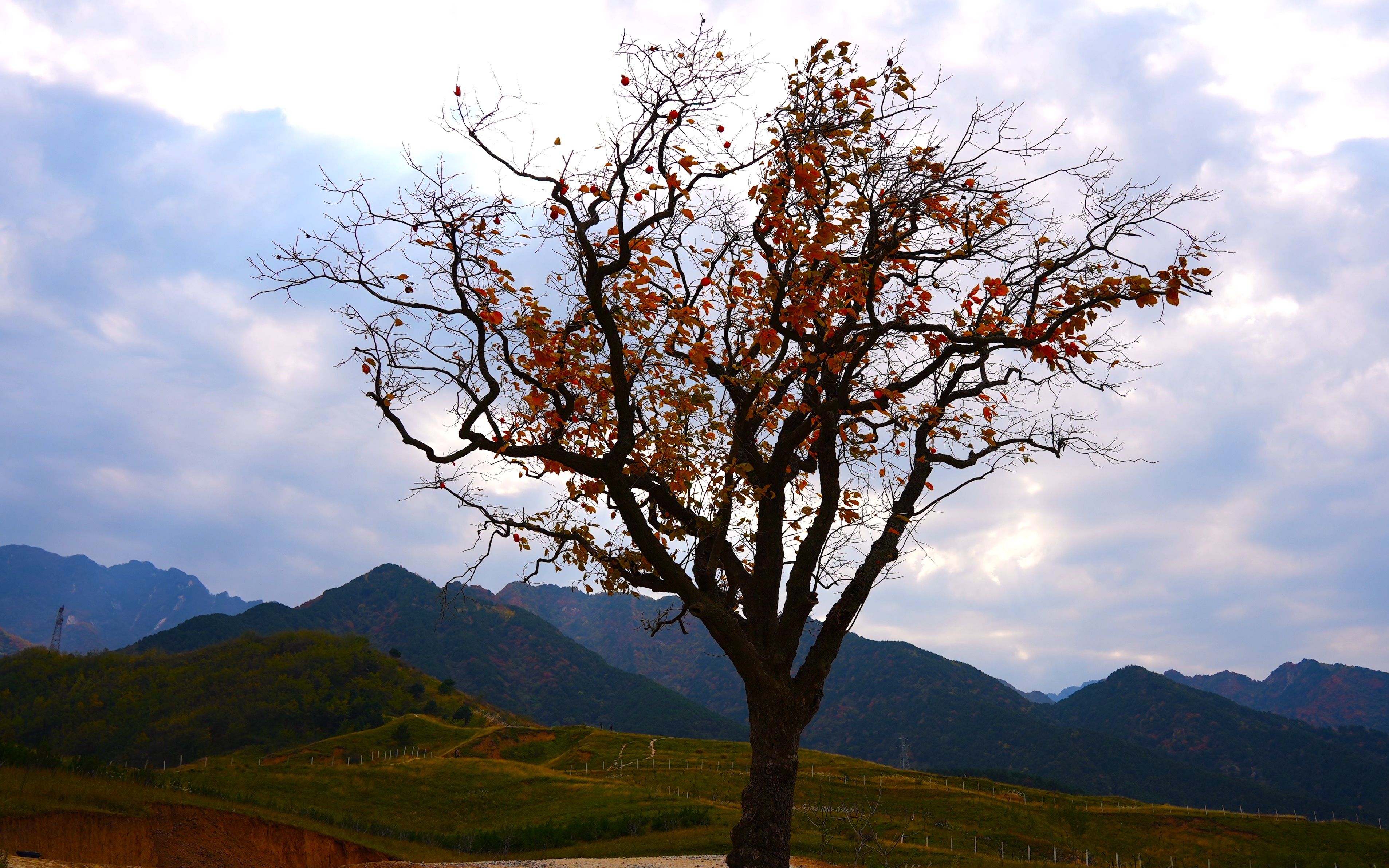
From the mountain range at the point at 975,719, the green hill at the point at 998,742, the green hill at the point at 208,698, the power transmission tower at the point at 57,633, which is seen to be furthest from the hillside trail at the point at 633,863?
the power transmission tower at the point at 57,633

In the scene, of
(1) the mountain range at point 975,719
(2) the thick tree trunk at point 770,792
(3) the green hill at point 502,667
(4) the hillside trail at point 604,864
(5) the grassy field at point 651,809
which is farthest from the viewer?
(3) the green hill at point 502,667

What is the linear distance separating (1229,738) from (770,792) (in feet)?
562

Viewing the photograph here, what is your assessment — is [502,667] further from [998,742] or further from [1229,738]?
[1229,738]

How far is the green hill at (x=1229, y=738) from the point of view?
11962cm

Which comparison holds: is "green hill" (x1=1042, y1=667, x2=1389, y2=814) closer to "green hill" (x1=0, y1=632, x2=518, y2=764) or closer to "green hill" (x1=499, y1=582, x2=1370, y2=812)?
"green hill" (x1=499, y1=582, x2=1370, y2=812)

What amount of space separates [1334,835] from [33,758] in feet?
211

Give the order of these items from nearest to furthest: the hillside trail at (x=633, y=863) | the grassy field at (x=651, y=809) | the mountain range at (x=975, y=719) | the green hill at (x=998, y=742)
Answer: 1. the hillside trail at (x=633, y=863)
2. the grassy field at (x=651, y=809)
3. the green hill at (x=998, y=742)
4. the mountain range at (x=975, y=719)

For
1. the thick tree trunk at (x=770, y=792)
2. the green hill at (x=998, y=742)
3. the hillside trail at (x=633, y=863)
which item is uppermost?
the thick tree trunk at (x=770, y=792)

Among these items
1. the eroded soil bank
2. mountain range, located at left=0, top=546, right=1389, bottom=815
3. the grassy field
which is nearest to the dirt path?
the grassy field

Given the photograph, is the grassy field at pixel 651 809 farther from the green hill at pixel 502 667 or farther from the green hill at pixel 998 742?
the green hill at pixel 502 667

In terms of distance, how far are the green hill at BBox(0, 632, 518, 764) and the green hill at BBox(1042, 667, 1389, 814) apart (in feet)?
416

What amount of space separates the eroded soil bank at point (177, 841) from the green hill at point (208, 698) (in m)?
74.8

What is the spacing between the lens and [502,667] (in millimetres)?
184750

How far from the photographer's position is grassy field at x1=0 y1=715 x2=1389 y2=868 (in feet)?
64.9
